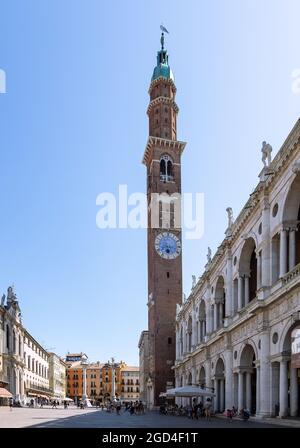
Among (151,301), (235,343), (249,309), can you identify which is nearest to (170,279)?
(151,301)

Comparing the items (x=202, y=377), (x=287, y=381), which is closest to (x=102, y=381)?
(x=202, y=377)

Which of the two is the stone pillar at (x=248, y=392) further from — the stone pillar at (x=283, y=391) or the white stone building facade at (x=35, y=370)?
the white stone building facade at (x=35, y=370)

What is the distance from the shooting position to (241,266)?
36.7 meters

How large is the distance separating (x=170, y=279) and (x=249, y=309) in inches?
1784

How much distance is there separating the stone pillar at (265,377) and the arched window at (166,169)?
171ft

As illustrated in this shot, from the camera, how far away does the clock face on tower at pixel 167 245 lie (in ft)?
249

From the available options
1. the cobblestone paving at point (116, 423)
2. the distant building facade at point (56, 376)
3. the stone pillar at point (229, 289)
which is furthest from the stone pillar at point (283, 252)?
the distant building facade at point (56, 376)

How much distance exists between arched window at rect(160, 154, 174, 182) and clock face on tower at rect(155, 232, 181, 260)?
8.56 m

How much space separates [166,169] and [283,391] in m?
56.2

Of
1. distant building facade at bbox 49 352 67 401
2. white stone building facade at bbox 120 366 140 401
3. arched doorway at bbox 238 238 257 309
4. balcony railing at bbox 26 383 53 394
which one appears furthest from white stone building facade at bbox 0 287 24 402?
white stone building facade at bbox 120 366 140 401

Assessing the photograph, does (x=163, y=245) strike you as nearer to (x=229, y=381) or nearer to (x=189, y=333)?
(x=189, y=333)

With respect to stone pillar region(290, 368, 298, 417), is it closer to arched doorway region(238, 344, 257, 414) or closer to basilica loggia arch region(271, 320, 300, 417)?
basilica loggia arch region(271, 320, 300, 417)

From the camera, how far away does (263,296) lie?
93.5 ft
